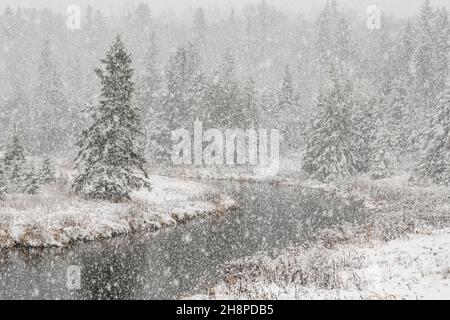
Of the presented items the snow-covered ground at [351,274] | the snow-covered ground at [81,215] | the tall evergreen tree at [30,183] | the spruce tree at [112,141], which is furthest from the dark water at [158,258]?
the tall evergreen tree at [30,183]

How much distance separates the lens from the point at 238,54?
118 metres

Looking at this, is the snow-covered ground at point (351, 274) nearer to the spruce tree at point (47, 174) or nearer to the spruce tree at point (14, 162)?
the spruce tree at point (14, 162)

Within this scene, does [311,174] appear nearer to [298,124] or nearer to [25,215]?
[298,124]

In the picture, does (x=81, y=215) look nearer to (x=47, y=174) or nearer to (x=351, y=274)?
(x=47, y=174)

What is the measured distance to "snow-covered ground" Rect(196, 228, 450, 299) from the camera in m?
12.7

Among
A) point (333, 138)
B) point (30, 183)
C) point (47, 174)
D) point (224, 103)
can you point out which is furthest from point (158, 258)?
point (224, 103)

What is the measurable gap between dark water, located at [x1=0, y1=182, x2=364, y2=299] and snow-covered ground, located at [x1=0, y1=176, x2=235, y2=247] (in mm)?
823

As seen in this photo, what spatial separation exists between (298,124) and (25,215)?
58.1m

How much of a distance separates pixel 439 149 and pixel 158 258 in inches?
1183

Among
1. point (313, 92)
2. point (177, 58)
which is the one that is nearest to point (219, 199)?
point (177, 58)

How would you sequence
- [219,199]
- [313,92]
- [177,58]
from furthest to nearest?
[313,92]
[177,58]
[219,199]

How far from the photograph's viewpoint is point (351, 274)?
14680 mm

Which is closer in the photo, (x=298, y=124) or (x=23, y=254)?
(x=23, y=254)
